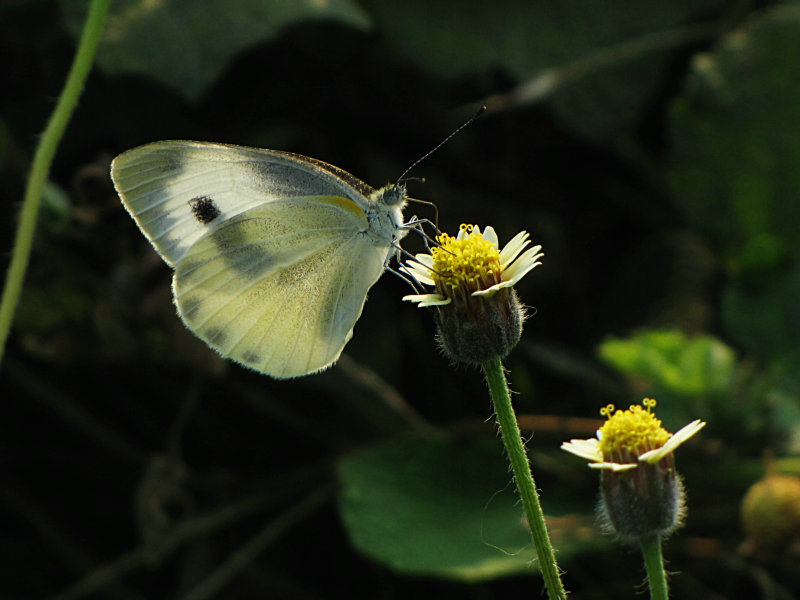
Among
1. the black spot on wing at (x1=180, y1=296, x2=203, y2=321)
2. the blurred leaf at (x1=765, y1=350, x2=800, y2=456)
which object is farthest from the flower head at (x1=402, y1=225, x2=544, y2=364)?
the blurred leaf at (x1=765, y1=350, x2=800, y2=456)

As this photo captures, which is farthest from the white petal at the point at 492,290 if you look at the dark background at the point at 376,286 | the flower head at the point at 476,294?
the dark background at the point at 376,286

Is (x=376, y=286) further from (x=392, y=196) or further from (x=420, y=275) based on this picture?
(x=420, y=275)

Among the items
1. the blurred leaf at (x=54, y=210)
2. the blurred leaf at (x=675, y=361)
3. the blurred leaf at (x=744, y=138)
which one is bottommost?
the blurred leaf at (x=54, y=210)

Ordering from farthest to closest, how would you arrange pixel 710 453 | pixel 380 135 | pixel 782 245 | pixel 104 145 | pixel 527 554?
1. pixel 380 135
2. pixel 104 145
3. pixel 782 245
4. pixel 710 453
5. pixel 527 554

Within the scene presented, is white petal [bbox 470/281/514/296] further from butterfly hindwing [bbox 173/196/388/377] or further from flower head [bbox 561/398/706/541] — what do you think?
butterfly hindwing [bbox 173/196/388/377]

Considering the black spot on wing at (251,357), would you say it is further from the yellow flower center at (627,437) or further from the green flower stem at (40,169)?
the yellow flower center at (627,437)

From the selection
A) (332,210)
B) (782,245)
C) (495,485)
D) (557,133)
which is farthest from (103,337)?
(782,245)

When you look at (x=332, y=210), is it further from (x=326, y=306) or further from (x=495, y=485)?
(x=495, y=485)
